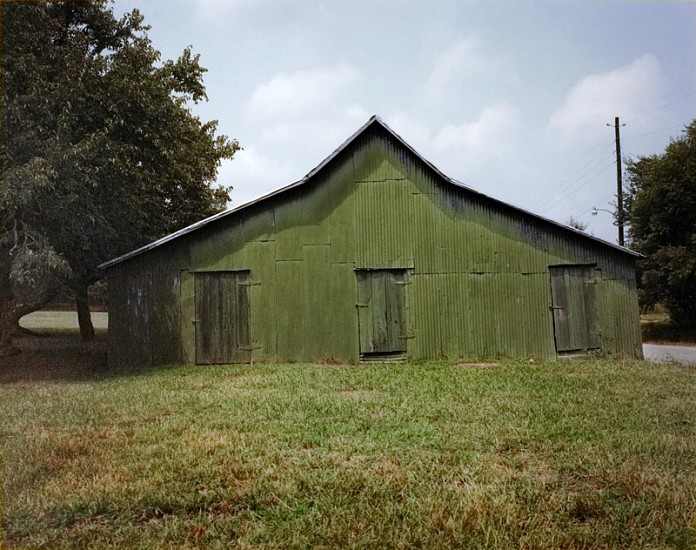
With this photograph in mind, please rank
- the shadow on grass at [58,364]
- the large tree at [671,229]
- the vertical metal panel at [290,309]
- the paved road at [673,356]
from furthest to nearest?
the large tree at [671,229] → the paved road at [673,356] → the vertical metal panel at [290,309] → the shadow on grass at [58,364]

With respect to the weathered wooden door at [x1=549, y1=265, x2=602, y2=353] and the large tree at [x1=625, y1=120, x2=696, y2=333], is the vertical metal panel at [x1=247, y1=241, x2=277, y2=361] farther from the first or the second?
the large tree at [x1=625, y1=120, x2=696, y2=333]

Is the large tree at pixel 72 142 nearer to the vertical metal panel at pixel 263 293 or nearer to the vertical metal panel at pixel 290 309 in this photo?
the vertical metal panel at pixel 263 293

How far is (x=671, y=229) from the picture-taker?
25.3m

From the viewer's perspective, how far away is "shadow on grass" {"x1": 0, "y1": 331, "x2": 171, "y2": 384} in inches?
510

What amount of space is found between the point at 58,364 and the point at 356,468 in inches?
561

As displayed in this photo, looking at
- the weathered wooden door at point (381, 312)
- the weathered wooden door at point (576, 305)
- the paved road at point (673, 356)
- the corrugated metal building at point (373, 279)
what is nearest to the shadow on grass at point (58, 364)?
→ the corrugated metal building at point (373, 279)

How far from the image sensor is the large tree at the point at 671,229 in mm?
24000

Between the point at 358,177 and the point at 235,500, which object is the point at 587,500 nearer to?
the point at 235,500

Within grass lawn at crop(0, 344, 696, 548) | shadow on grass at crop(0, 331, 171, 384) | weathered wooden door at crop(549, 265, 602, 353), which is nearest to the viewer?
grass lawn at crop(0, 344, 696, 548)

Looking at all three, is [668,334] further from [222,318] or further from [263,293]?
[222,318]

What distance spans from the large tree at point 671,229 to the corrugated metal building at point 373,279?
11658 mm

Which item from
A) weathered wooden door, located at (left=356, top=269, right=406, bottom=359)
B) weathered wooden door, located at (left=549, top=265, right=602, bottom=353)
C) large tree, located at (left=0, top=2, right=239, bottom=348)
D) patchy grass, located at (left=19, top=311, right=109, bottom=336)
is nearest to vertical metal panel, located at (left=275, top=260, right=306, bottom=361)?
weathered wooden door, located at (left=356, top=269, right=406, bottom=359)

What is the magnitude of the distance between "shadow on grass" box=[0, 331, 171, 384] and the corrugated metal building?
1070 millimetres

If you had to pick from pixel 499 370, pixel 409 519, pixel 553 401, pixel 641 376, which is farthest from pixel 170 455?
pixel 641 376
